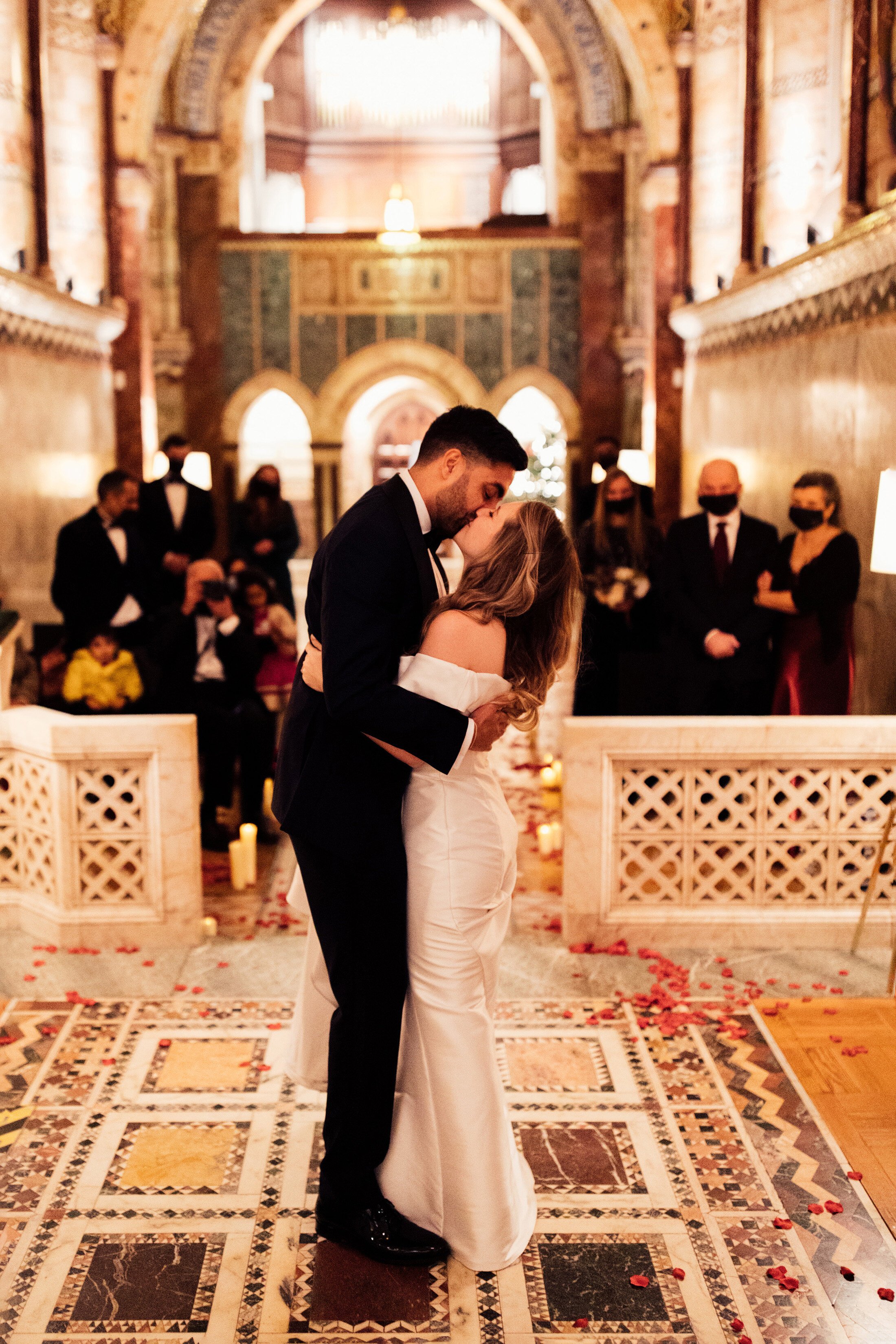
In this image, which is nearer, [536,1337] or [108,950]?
[536,1337]

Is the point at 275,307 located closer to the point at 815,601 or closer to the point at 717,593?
the point at 717,593

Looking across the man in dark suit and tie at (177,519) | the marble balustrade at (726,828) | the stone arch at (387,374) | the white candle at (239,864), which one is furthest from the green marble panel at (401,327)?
the marble balustrade at (726,828)

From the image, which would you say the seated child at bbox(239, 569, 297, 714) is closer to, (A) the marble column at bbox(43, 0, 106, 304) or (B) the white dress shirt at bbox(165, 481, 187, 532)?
(B) the white dress shirt at bbox(165, 481, 187, 532)

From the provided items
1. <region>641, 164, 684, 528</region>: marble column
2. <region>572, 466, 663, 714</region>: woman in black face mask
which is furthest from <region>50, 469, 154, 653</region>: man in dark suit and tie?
<region>641, 164, 684, 528</region>: marble column

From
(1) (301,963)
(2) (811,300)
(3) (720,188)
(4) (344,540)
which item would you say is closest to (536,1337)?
(4) (344,540)

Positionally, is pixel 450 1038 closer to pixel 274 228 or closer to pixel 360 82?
pixel 274 228

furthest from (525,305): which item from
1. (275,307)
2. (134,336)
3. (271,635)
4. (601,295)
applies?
(271,635)

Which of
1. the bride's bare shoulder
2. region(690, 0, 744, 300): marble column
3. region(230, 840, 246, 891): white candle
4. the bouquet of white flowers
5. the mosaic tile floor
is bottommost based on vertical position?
the mosaic tile floor

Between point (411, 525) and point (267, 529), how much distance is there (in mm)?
5427

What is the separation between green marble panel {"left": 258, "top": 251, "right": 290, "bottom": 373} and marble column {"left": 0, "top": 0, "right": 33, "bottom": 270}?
5328 millimetres

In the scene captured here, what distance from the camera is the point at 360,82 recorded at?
66.3 ft

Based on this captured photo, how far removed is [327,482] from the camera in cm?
1476

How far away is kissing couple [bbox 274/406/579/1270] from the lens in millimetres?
2758

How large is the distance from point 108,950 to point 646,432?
917 centimetres
